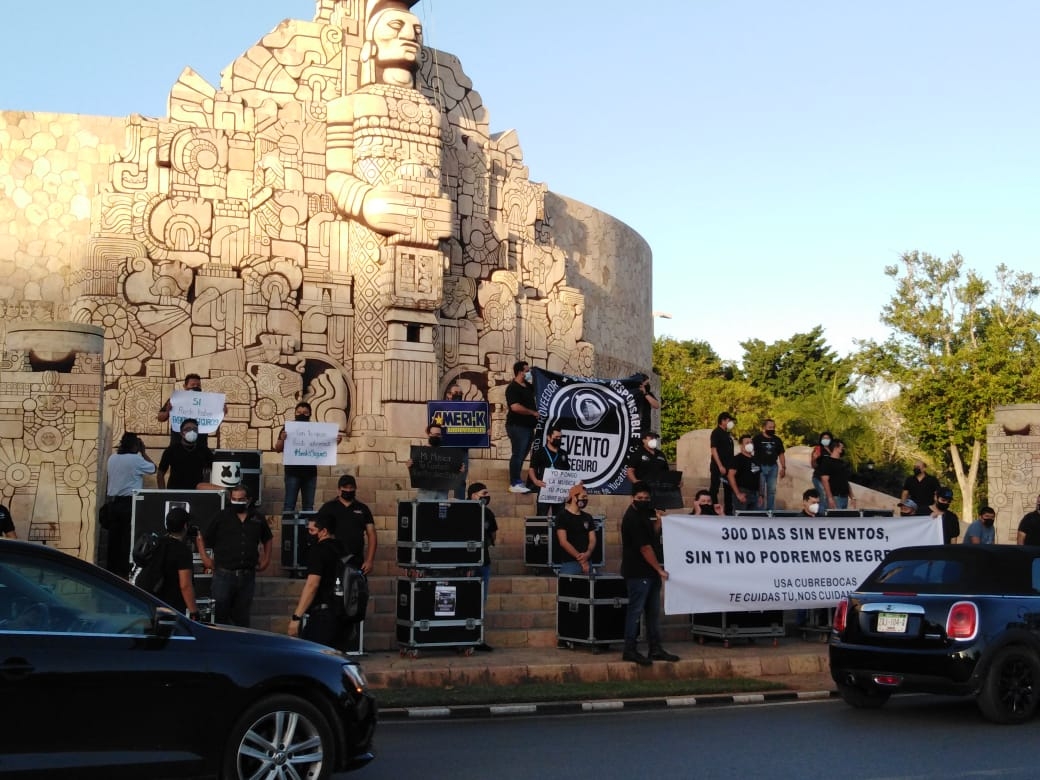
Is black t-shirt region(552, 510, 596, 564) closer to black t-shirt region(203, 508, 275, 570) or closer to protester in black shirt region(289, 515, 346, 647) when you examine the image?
black t-shirt region(203, 508, 275, 570)

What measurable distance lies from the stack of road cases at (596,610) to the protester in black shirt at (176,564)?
16.5 feet

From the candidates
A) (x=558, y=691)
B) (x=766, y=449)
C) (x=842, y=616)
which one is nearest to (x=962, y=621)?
(x=842, y=616)

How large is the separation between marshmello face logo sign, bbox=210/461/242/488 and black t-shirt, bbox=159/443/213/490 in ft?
2.64

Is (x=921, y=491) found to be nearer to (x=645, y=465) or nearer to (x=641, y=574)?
(x=645, y=465)

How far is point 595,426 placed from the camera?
62.7 feet

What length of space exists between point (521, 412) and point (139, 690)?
40.6 feet

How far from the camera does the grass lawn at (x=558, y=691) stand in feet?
38.5

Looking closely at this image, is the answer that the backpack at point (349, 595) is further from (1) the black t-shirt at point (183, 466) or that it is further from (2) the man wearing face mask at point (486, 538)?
(1) the black t-shirt at point (183, 466)

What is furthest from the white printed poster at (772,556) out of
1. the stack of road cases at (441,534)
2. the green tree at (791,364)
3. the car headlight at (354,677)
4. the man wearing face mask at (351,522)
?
the green tree at (791,364)

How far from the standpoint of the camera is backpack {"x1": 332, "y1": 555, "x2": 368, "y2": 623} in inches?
415

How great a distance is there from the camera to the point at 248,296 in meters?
23.9

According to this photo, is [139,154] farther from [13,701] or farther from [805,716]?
[13,701]

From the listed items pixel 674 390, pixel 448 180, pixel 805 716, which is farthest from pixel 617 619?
pixel 674 390

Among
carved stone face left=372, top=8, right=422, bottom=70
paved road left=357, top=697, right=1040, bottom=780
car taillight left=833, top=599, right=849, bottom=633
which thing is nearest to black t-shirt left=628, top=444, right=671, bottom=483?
paved road left=357, top=697, right=1040, bottom=780
